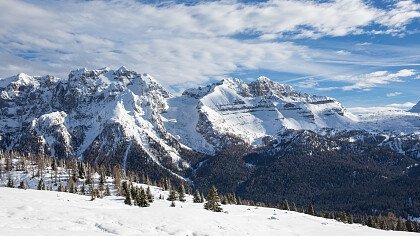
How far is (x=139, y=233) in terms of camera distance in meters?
56.4

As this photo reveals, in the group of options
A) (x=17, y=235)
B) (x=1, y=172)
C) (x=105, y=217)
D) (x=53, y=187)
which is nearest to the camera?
(x=17, y=235)

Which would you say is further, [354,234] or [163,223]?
[354,234]

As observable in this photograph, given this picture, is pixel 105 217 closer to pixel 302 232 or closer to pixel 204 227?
pixel 204 227

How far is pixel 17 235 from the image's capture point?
4491cm

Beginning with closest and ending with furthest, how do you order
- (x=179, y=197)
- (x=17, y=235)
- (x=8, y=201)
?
(x=17, y=235) → (x=8, y=201) → (x=179, y=197)

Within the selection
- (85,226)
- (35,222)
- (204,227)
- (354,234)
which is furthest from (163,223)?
(354,234)

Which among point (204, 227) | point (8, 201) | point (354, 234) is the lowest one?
point (354, 234)

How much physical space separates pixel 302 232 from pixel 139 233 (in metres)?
37.0

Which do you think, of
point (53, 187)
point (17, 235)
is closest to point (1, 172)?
point (53, 187)

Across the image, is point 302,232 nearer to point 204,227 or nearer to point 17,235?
point 204,227

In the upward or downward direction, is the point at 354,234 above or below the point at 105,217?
below

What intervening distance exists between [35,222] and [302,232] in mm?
47553

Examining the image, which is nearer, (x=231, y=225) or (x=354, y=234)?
(x=231, y=225)

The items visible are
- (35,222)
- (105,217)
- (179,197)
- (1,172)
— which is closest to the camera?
(35,222)
